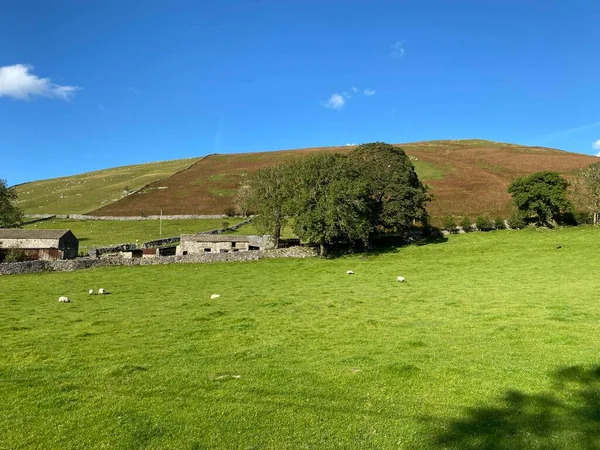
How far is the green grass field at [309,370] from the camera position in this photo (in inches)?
328

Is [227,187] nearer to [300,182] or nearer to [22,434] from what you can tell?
[300,182]

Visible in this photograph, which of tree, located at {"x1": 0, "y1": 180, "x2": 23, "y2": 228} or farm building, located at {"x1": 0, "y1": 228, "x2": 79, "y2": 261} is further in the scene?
tree, located at {"x1": 0, "y1": 180, "x2": 23, "y2": 228}

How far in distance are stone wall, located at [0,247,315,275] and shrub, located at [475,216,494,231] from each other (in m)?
27.9

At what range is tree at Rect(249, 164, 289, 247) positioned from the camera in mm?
54125

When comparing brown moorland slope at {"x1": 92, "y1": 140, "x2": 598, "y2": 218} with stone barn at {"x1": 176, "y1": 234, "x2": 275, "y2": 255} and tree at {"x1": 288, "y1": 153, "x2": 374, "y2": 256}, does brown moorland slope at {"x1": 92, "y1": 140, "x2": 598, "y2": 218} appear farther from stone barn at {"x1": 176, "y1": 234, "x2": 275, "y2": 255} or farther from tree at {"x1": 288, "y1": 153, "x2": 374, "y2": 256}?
stone barn at {"x1": 176, "y1": 234, "x2": 275, "y2": 255}

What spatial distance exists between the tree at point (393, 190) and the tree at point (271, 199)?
36.7 ft

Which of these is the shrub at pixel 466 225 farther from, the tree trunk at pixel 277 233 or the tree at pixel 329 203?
the tree trunk at pixel 277 233

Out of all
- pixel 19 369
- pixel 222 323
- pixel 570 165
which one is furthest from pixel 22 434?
pixel 570 165

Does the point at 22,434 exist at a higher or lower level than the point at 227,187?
lower

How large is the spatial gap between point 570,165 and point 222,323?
110 meters

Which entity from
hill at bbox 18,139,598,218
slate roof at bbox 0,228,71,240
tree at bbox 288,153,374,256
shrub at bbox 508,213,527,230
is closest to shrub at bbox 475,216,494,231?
shrub at bbox 508,213,527,230

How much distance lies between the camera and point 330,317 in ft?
63.7

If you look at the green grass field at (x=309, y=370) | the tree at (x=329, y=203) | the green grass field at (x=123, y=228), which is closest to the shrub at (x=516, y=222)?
the tree at (x=329, y=203)

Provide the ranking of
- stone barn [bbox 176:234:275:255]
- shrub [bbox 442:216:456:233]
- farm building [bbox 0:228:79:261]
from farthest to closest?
shrub [bbox 442:216:456:233], farm building [bbox 0:228:79:261], stone barn [bbox 176:234:275:255]
